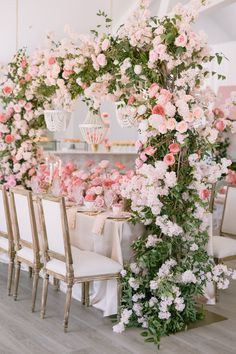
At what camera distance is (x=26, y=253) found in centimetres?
468

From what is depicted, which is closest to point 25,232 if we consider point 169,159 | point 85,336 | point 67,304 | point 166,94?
point 67,304

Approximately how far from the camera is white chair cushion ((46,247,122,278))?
13.3ft

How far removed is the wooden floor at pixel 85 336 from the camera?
3752 millimetres

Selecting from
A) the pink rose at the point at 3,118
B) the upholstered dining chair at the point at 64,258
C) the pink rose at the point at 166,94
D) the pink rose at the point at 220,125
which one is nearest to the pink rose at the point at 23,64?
the pink rose at the point at 3,118

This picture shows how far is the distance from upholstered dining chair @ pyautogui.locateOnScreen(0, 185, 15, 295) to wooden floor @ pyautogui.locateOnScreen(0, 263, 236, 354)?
14.2 inches

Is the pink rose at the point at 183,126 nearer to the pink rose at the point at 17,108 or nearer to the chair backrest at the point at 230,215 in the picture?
the chair backrest at the point at 230,215

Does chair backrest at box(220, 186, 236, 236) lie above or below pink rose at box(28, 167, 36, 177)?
Answer: below

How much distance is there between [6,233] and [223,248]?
2033 millimetres

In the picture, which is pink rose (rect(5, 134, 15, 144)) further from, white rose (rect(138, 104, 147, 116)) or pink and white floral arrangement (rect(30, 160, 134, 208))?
white rose (rect(138, 104, 147, 116))

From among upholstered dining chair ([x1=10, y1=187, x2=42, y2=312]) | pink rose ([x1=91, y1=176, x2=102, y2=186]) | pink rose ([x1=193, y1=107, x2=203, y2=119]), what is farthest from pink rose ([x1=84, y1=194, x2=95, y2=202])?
pink rose ([x1=193, y1=107, x2=203, y2=119])

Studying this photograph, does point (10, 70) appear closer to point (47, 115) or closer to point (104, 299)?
point (47, 115)

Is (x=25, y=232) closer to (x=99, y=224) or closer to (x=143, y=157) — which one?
(x=99, y=224)

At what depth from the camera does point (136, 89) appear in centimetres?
440

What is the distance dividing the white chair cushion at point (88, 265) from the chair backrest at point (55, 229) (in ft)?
0.18
